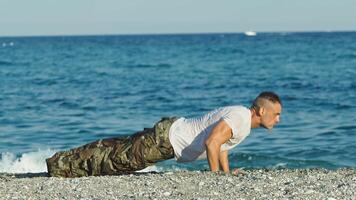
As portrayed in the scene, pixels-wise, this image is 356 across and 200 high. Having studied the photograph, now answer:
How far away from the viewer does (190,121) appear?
9.52 m

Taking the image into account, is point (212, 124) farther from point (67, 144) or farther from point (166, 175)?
point (67, 144)

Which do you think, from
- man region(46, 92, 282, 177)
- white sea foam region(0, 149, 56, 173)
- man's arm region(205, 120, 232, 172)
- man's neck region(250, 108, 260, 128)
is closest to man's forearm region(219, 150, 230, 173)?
man region(46, 92, 282, 177)

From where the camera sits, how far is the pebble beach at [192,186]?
8133mm

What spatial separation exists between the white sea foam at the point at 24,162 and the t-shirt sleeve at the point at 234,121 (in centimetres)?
661

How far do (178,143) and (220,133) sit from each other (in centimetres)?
68

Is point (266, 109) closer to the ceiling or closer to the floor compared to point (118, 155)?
closer to the ceiling

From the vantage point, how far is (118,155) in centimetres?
960

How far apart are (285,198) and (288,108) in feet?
52.8

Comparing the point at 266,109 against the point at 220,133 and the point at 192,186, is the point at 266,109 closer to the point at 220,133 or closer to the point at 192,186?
the point at 220,133

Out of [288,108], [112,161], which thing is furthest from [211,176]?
[288,108]

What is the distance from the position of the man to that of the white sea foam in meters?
5.15

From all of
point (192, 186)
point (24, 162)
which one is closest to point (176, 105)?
point (24, 162)

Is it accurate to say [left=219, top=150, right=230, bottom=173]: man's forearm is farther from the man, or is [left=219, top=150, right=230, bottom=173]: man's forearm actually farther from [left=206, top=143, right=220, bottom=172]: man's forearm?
[left=206, top=143, right=220, bottom=172]: man's forearm

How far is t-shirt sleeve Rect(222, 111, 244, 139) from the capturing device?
356 inches
